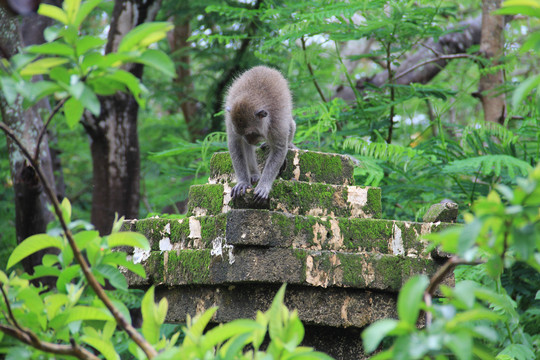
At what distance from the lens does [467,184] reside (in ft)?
22.0

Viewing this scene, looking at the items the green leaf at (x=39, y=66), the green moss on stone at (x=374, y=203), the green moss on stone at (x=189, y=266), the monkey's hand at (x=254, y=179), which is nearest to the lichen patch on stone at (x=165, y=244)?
the green moss on stone at (x=189, y=266)

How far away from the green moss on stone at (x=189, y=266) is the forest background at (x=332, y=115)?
48.8 inches

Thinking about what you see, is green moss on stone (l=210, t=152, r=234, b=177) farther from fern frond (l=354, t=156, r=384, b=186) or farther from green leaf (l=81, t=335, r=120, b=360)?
green leaf (l=81, t=335, r=120, b=360)

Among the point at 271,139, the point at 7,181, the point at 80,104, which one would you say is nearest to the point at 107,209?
the point at 7,181

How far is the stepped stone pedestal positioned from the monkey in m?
0.15

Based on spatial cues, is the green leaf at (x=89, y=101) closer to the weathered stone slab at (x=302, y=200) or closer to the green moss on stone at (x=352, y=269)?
the weathered stone slab at (x=302, y=200)

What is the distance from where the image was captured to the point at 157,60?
5.49ft

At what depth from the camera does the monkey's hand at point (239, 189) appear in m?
3.95

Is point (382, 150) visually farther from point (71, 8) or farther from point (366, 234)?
point (71, 8)

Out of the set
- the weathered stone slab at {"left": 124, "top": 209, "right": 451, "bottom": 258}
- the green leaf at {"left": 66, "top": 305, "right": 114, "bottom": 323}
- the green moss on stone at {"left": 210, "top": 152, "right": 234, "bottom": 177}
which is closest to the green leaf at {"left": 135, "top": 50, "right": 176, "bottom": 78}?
the green leaf at {"left": 66, "top": 305, "right": 114, "bottom": 323}

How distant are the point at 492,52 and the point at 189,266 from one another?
6035mm

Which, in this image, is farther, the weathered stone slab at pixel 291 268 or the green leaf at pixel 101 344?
the weathered stone slab at pixel 291 268

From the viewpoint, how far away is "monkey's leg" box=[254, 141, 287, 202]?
3881 mm

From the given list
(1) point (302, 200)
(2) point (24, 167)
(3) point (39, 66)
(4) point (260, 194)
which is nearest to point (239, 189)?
(4) point (260, 194)
